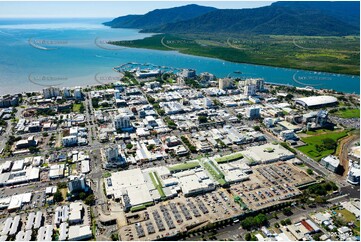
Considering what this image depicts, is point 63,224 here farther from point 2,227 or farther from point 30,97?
point 30,97

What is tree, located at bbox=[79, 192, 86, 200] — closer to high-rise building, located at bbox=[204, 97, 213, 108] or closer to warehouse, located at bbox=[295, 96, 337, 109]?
high-rise building, located at bbox=[204, 97, 213, 108]

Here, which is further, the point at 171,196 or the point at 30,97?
the point at 30,97

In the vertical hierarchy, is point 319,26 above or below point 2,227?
above

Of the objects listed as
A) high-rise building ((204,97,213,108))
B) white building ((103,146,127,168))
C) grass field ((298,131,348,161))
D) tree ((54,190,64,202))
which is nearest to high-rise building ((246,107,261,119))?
high-rise building ((204,97,213,108))

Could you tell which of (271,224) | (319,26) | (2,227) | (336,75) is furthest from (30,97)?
(319,26)

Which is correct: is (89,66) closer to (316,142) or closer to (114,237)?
(316,142)

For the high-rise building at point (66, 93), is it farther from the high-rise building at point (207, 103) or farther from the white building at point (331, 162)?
the white building at point (331, 162)

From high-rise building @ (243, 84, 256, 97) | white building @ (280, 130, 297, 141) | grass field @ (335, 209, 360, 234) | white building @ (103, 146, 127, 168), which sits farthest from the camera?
high-rise building @ (243, 84, 256, 97)
